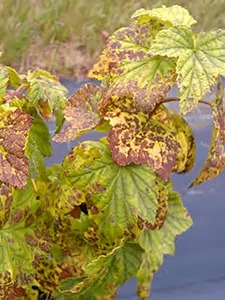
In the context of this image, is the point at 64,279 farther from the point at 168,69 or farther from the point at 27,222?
the point at 168,69

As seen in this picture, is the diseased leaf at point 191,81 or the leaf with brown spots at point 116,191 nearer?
the diseased leaf at point 191,81

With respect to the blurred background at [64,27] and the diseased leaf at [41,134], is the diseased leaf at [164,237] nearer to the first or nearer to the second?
the diseased leaf at [41,134]

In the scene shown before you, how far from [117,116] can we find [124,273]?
37cm

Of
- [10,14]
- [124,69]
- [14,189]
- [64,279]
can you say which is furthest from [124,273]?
[10,14]

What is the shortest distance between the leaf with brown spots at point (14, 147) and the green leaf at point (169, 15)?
283 mm

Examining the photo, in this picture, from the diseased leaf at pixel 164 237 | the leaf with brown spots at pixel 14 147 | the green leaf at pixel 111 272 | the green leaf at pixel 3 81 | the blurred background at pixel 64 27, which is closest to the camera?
the leaf with brown spots at pixel 14 147

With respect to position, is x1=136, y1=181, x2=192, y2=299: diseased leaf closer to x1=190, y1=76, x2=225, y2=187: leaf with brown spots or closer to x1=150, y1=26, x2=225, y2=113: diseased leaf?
x1=190, y1=76, x2=225, y2=187: leaf with brown spots

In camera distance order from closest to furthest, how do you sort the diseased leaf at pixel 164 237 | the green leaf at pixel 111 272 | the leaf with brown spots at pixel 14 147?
the leaf with brown spots at pixel 14 147 < the green leaf at pixel 111 272 < the diseased leaf at pixel 164 237

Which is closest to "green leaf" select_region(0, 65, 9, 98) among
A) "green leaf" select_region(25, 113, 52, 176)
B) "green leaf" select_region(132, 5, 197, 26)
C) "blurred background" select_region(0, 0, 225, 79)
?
"green leaf" select_region(25, 113, 52, 176)

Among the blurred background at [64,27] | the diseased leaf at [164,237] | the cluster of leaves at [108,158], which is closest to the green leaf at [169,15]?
the cluster of leaves at [108,158]

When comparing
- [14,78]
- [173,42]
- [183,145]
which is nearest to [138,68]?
[173,42]

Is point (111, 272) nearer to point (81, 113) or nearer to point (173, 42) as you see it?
point (81, 113)

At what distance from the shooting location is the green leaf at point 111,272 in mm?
1295

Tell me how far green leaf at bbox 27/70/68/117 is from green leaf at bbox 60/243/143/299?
0.31 metres
